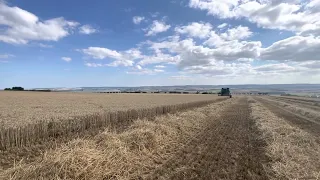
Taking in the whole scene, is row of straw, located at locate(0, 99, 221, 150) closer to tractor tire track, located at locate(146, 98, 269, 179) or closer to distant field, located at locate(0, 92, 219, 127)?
distant field, located at locate(0, 92, 219, 127)

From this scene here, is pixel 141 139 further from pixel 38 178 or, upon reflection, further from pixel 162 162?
pixel 38 178

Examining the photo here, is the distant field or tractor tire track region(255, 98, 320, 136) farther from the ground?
the distant field

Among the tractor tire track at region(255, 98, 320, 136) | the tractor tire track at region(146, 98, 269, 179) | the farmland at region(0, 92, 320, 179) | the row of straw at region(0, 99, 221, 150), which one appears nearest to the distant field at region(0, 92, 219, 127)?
the row of straw at region(0, 99, 221, 150)

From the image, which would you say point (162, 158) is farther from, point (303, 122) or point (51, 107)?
point (51, 107)

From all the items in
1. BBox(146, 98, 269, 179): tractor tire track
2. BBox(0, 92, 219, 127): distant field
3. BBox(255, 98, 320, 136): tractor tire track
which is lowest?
BBox(255, 98, 320, 136): tractor tire track

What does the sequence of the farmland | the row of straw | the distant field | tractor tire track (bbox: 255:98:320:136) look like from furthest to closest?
the distant field, tractor tire track (bbox: 255:98:320:136), the row of straw, the farmland

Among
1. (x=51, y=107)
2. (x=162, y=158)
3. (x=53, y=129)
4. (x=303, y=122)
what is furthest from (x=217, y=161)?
(x=51, y=107)

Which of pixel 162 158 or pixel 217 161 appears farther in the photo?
pixel 162 158

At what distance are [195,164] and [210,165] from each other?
501 millimetres

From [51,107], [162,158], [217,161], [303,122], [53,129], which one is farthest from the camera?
[51,107]

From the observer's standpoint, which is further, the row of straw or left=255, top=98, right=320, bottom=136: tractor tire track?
left=255, top=98, right=320, bottom=136: tractor tire track

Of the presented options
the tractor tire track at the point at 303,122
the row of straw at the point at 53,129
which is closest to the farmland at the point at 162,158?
the row of straw at the point at 53,129

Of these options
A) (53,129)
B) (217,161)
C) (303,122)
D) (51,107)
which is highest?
(53,129)

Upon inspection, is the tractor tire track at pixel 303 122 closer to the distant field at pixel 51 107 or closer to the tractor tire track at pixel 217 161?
the tractor tire track at pixel 217 161
